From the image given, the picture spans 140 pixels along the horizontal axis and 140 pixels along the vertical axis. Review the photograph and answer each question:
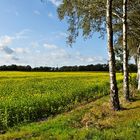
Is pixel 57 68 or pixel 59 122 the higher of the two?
pixel 57 68

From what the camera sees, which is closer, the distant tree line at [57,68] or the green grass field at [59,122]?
the green grass field at [59,122]

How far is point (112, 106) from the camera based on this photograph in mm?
26422

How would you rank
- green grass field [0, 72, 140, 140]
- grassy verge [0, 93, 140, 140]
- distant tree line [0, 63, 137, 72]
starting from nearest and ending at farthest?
grassy verge [0, 93, 140, 140] < green grass field [0, 72, 140, 140] < distant tree line [0, 63, 137, 72]

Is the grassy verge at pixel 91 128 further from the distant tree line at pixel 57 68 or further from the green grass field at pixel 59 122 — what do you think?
the distant tree line at pixel 57 68

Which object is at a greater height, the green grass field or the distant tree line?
the distant tree line

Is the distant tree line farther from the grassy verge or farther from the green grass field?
the grassy verge

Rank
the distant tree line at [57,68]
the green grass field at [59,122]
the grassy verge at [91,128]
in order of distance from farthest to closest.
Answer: the distant tree line at [57,68] → the green grass field at [59,122] → the grassy verge at [91,128]

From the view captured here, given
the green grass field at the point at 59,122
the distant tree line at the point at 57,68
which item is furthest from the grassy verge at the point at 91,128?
the distant tree line at the point at 57,68

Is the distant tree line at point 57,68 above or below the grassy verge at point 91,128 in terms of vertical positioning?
above

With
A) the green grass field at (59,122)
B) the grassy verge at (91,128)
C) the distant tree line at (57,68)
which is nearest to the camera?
the grassy verge at (91,128)

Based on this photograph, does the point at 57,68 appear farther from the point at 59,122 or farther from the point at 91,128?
the point at 91,128

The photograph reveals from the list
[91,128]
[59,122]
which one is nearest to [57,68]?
[59,122]

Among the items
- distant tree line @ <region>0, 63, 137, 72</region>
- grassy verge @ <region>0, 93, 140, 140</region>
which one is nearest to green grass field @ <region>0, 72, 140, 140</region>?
grassy verge @ <region>0, 93, 140, 140</region>

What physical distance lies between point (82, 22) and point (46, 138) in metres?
17.7
